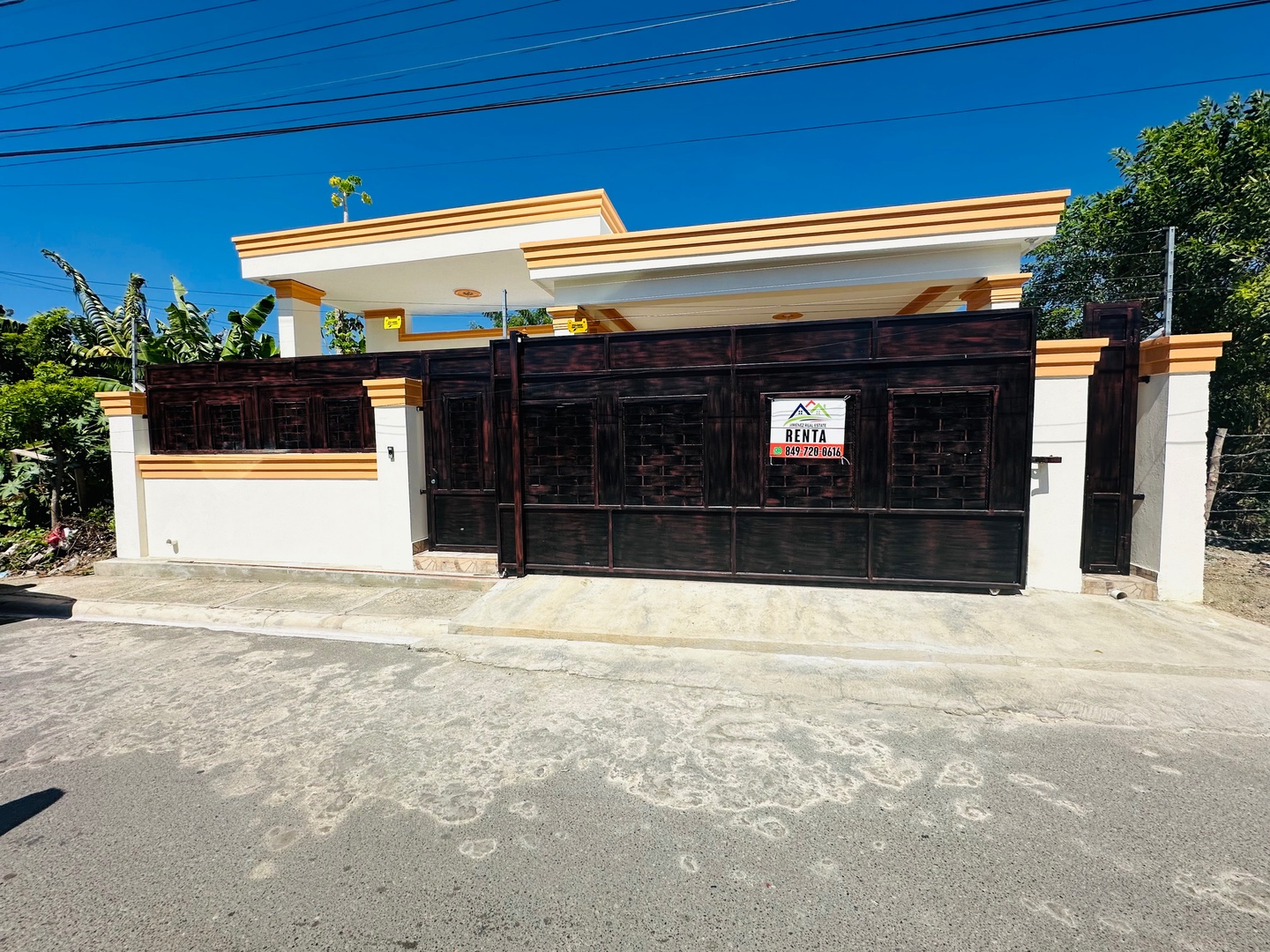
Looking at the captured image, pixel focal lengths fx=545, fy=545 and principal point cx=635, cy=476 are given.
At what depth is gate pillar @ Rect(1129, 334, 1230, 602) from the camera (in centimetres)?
599

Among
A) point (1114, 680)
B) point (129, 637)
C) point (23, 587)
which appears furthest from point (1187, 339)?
point (23, 587)

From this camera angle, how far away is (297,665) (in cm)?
507

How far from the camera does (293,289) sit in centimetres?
1194

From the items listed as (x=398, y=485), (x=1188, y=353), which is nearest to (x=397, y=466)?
Result: (x=398, y=485)

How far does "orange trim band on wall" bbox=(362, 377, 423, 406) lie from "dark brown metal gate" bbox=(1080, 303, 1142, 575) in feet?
28.4

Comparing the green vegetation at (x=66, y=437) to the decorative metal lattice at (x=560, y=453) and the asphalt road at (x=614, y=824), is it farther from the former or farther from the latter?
the asphalt road at (x=614, y=824)

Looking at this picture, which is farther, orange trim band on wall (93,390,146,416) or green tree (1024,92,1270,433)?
green tree (1024,92,1270,433)

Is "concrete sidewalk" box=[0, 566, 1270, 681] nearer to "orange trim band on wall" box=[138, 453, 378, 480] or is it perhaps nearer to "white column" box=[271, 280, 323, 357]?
"orange trim band on wall" box=[138, 453, 378, 480]

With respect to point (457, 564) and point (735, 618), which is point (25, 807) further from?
point (735, 618)

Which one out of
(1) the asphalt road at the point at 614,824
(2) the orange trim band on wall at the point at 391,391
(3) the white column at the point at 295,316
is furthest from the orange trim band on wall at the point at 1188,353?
(3) the white column at the point at 295,316

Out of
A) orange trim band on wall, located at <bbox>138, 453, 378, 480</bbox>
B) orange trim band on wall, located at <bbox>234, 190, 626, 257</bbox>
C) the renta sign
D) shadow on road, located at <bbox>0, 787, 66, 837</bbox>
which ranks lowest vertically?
shadow on road, located at <bbox>0, 787, 66, 837</bbox>

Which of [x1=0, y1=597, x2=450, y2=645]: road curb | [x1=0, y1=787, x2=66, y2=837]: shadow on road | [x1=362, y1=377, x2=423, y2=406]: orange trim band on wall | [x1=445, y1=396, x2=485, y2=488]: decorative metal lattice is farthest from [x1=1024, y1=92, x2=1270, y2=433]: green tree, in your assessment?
[x1=0, y1=787, x2=66, y2=837]: shadow on road

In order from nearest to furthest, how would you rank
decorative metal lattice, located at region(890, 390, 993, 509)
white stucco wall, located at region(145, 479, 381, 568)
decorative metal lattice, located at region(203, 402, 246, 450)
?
decorative metal lattice, located at region(890, 390, 993, 509), white stucco wall, located at region(145, 479, 381, 568), decorative metal lattice, located at region(203, 402, 246, 450)

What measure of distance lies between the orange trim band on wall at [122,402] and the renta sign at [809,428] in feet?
32.8
